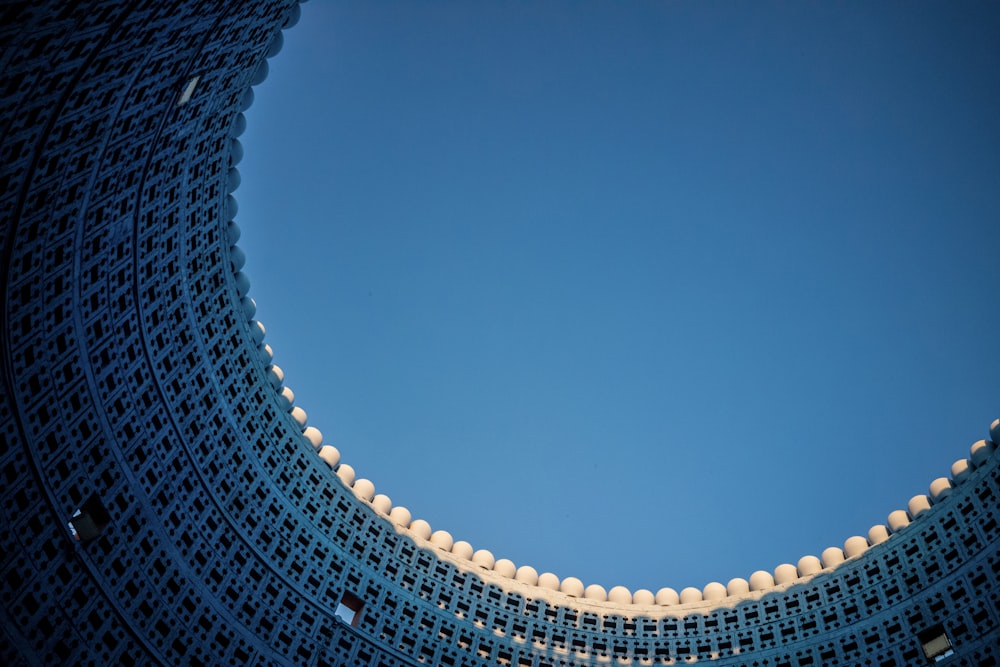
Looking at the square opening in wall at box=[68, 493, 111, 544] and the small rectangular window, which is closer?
the square opening in wall at box=[68, 493, 111, 544]

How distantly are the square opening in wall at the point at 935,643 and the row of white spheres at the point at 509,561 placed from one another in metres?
3.66

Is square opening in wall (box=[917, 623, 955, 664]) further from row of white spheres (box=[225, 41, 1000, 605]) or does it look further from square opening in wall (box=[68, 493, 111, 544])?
square opening in wall (box=[68, 493, 111, 544])

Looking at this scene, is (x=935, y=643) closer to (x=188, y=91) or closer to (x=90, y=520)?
(x=90, y=520)

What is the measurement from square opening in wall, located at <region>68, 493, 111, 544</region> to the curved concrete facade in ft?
0.15

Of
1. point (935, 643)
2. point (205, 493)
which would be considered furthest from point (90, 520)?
point (935, 643)

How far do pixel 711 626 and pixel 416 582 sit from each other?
10362 mm

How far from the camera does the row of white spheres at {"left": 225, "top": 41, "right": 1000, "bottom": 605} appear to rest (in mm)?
33625

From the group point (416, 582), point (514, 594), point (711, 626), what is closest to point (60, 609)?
point (416, 582)

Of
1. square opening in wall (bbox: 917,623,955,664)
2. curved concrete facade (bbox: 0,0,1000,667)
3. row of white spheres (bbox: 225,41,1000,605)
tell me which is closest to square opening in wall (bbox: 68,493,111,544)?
curved concrete facade (bbox: 0,0,1000,667)

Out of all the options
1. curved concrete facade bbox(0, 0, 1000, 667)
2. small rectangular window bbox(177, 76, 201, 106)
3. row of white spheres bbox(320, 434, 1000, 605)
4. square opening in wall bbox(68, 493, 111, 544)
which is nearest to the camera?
curved concrete facade bbox(0, 0, 1000, 667)

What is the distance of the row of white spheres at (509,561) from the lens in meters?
33.6

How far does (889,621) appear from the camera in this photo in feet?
→ 109

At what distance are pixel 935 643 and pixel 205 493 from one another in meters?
22.3

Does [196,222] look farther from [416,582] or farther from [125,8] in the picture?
[416,582]
